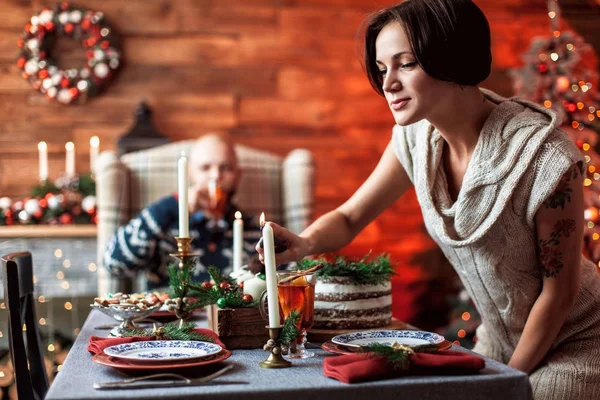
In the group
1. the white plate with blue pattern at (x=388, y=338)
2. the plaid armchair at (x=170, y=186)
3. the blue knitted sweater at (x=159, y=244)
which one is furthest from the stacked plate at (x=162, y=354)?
the plaid armchair at (x=170, y=186)

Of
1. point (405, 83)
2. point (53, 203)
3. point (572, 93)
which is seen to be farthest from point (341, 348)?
point (53, 203)

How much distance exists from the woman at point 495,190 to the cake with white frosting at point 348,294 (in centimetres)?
13

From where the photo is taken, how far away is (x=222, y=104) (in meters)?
4.50

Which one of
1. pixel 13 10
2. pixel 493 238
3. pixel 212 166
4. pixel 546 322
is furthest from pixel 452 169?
pixel 13 10

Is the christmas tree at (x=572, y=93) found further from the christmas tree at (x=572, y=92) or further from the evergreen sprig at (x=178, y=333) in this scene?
the evergreen sprig at (x=178, y=333)

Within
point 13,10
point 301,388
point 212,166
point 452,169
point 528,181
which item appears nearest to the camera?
point 301,388

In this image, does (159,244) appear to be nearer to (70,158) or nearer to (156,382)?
(70,158)

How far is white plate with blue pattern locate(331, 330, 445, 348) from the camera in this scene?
4.22 feet

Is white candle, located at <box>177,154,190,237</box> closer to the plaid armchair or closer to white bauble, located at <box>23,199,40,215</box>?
the plaid armchair

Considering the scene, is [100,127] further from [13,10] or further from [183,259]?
[183,259]

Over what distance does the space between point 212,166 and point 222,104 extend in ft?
5.15

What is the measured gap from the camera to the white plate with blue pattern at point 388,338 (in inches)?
50.6

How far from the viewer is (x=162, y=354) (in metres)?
1.23

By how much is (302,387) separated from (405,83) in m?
0.66
